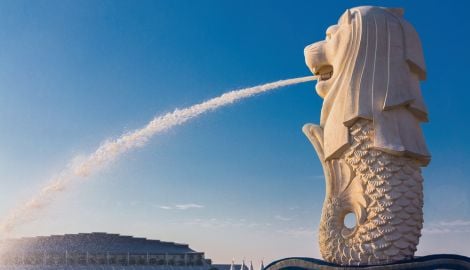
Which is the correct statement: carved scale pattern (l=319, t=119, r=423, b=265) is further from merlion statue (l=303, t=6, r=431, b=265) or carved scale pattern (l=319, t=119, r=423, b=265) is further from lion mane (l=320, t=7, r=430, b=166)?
lion mane (l=320, t=7, r=430, b=166)

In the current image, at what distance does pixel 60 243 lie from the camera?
169ft

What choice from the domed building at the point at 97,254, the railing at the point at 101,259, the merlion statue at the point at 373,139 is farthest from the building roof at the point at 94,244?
the merlion statue at the point at 373,139

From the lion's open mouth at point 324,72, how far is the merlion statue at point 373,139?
49 centimetres

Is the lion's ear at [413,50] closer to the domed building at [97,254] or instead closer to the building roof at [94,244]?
the domed building at [97,254]

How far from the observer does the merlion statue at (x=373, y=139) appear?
60.4ft

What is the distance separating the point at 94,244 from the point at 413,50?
1515 inches

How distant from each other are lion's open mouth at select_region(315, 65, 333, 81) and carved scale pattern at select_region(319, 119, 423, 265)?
99.0 inches

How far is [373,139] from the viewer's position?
18.9m

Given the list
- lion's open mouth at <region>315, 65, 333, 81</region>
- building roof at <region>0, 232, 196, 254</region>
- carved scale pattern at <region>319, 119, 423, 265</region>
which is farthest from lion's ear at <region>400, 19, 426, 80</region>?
building roof at <region>0, 232, 196, 254</region>

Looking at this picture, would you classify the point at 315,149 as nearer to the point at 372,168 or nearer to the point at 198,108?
the point at 372,168

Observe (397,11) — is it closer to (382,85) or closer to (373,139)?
(382,85)

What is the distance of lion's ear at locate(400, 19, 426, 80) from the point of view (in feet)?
63.7

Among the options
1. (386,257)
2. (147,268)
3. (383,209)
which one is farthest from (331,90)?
(147,268)

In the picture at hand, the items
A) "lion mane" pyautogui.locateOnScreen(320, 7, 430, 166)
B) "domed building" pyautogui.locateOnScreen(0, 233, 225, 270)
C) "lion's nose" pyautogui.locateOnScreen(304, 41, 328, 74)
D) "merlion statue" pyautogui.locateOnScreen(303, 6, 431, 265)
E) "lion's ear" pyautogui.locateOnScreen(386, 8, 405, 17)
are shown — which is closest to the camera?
"merlion statue" pyautogui.locateOnScreen(303, 6, 431, 265)
